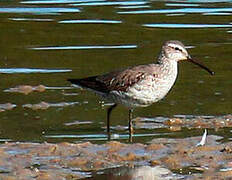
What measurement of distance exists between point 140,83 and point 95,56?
4886 mm

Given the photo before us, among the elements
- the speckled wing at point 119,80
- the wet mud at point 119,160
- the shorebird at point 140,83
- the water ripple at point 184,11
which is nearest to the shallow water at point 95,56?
the water ripple at point 184,11

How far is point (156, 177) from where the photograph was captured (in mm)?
9227

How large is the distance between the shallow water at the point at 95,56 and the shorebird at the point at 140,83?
39 centimetres

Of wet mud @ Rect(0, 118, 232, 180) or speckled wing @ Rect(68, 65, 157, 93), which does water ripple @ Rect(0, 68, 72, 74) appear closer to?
speckled wing @ Rect(68, 65, 157, 93)

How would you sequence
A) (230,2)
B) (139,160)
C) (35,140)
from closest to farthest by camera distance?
(139,160), (35,140), (230,2)

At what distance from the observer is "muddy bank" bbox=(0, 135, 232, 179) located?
9.27m

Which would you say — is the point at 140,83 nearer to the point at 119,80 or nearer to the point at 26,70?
the point at 119,80

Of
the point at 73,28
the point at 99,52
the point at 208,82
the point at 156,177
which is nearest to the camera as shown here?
the point at 156,177

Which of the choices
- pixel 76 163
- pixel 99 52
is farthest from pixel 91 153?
pixel 99 52

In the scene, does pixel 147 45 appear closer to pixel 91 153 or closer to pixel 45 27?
pixel 45 27

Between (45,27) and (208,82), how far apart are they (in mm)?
6068

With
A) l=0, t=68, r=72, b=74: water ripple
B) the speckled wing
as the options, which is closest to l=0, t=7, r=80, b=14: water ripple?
l=0, t=68, r=72, b=74: water ripple

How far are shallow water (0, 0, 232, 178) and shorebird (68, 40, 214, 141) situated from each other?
39 centimetres

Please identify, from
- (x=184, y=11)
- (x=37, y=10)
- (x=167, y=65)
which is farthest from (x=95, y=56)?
(x=37, y=10)
